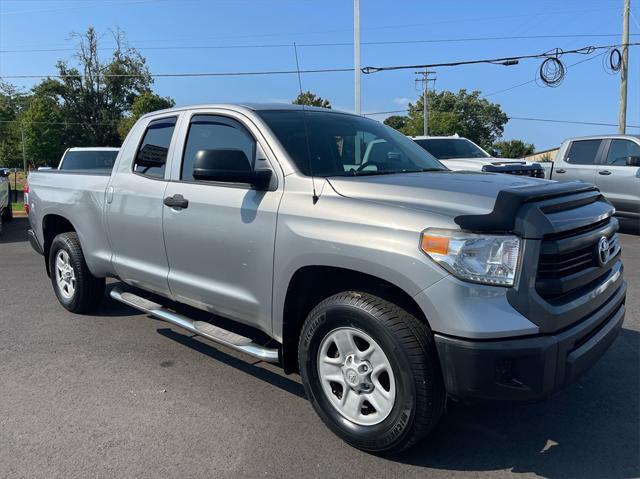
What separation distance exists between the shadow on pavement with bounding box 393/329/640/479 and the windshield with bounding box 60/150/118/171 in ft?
35.0

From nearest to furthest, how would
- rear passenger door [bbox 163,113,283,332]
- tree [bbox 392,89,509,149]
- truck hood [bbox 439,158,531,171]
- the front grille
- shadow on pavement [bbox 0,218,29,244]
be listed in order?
the front grille
rear passenger door [bbox 163,113,283,332]
truck hood [bbox 439,158,531,171]
shadow on pavement [bbox 0,218,29,244]
tree [bbox 392,89,509,149]

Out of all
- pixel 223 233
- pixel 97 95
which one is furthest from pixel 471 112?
pixel 223 233

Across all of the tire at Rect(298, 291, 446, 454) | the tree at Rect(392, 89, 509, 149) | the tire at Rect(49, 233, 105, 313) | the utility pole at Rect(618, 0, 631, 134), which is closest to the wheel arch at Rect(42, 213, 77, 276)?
the tire at Rect(49, 233, 105, 313)

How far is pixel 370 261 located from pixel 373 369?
588mm

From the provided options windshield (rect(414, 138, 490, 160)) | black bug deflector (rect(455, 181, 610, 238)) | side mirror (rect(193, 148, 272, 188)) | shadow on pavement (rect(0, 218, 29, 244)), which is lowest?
shadow on pavement (rect(0, 218, 29, 244))

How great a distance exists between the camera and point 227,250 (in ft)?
11.6

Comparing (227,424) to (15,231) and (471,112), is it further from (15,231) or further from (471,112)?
(471,112)

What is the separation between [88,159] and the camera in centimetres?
1211

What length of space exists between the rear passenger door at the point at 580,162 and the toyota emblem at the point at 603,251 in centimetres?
839

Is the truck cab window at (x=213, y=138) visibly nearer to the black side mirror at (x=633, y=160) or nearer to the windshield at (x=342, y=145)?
the windshield at (x=342, y=145)

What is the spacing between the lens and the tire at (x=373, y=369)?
2.65 m

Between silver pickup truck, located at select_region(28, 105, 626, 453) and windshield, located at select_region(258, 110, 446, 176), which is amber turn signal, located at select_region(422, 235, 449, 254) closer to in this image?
silver pickup truck, located at select_region(28, 105, 626, 453)

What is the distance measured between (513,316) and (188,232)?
89.9 inches

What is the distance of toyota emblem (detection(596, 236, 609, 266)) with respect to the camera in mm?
3014
